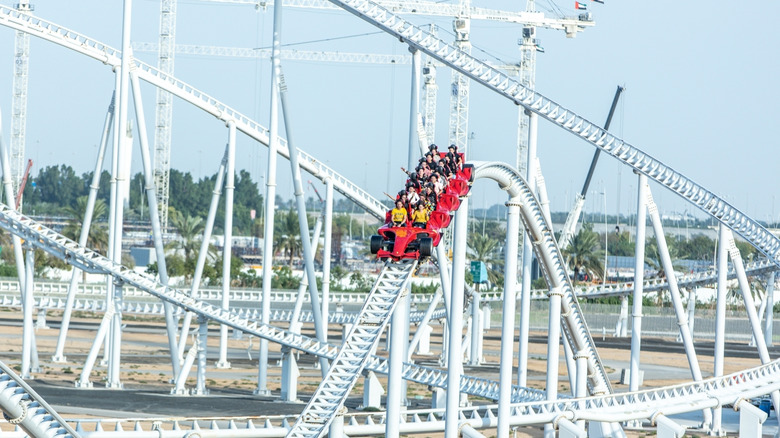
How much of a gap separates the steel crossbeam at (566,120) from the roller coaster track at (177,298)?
6.54 meters

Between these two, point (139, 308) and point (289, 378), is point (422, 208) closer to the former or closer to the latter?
point (289, 378)

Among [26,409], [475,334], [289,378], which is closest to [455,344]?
[26,409]

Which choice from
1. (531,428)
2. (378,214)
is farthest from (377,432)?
(378,214)

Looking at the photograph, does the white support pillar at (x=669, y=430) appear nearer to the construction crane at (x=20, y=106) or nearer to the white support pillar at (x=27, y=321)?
the white support pillar at (x=27, y=321)

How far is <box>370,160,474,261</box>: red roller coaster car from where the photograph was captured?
683 inches

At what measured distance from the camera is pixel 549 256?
21.3 meters

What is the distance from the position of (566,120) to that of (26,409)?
55.1 feet

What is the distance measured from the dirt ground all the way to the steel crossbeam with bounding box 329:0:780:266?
6.15 meters

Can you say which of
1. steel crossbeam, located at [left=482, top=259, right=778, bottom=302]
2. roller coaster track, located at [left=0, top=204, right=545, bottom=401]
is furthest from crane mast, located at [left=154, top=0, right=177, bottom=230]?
roller coaster track, located at [left=0, top=204, right=545, bottom=401]

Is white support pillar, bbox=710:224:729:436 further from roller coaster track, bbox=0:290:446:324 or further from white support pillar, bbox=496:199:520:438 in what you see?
roller coaster track, bbox=0:290:446:324

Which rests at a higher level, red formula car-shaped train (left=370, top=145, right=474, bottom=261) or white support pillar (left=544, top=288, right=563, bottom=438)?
red formula car-shaped train (left=370, top=145, right=474, bottom=261)

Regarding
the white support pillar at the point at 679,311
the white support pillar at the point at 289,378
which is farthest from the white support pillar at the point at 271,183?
the white support pillar at the point at 679,311

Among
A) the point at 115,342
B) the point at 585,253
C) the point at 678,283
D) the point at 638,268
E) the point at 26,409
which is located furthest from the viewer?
the point at 585,253

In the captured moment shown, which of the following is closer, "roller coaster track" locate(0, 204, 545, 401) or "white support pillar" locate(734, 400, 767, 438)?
"white support pillar" locate(734, 400, 767, 438)
